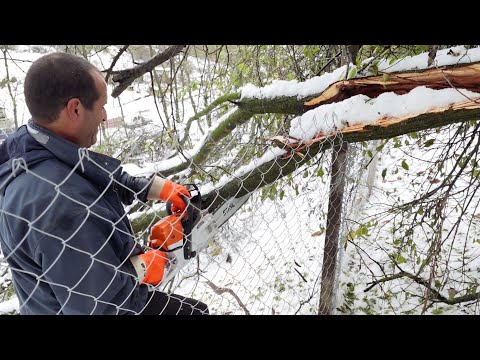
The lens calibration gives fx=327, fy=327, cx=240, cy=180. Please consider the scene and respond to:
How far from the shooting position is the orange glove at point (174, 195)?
4.92ft

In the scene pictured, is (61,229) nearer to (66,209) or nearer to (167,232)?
(66,209)

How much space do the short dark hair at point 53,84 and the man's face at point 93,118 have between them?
0.18 ft

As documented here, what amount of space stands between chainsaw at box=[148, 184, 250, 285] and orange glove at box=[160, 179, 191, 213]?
0.08ft

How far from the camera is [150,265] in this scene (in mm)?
1391

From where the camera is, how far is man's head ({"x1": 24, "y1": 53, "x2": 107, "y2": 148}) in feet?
4.09

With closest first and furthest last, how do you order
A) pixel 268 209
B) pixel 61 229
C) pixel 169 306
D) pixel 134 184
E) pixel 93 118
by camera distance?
1. pixel 61 229
2. pixel 93 118
3. pixel 134 184
4. pixel 169 306
5. pixel 268 209

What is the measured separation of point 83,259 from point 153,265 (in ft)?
1.04

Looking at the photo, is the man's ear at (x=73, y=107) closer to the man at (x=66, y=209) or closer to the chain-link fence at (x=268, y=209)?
the man at (x=66, y=209)

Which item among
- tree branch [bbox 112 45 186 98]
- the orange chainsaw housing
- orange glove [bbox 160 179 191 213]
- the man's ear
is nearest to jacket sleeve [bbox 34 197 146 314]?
the orange chainsaw housing

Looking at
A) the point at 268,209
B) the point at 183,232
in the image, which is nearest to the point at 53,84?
the point at 183,232

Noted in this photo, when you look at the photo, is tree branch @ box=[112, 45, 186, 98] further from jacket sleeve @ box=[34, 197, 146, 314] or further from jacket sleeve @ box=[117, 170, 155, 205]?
jacket sleeve @ box=[34, 197, 146, 314]

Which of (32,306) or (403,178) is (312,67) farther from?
(403,178)

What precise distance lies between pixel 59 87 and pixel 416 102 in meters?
1.75
